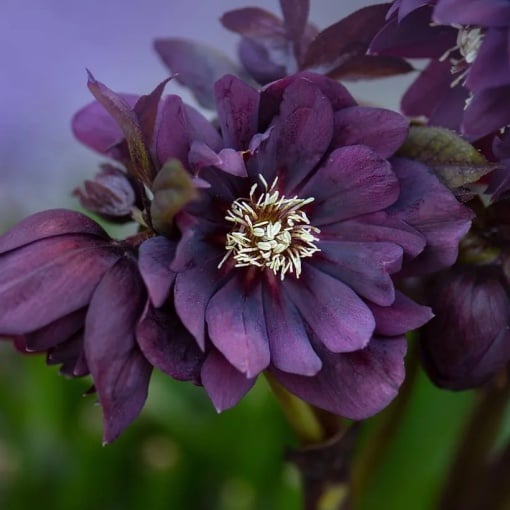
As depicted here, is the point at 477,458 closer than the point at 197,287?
No

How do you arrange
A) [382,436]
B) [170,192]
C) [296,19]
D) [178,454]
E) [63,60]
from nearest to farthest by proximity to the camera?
[170,192] → [296,19] → [382,436] → [178,454] → [63,60]

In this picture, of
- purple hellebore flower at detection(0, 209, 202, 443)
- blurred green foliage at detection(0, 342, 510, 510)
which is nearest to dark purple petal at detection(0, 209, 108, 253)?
purple hellebore flower at detection(0, 209, 202, 443)

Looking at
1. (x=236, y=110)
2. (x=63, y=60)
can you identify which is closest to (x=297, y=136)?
(x=236, y=110)

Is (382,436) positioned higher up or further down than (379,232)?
further down

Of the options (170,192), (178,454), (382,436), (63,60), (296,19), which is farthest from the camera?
(63,60)

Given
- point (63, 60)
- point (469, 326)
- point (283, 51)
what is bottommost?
point (63, 60)

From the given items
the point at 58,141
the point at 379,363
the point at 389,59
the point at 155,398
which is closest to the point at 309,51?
the point at 389,59

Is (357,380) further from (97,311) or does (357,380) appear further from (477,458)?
(477,458)
